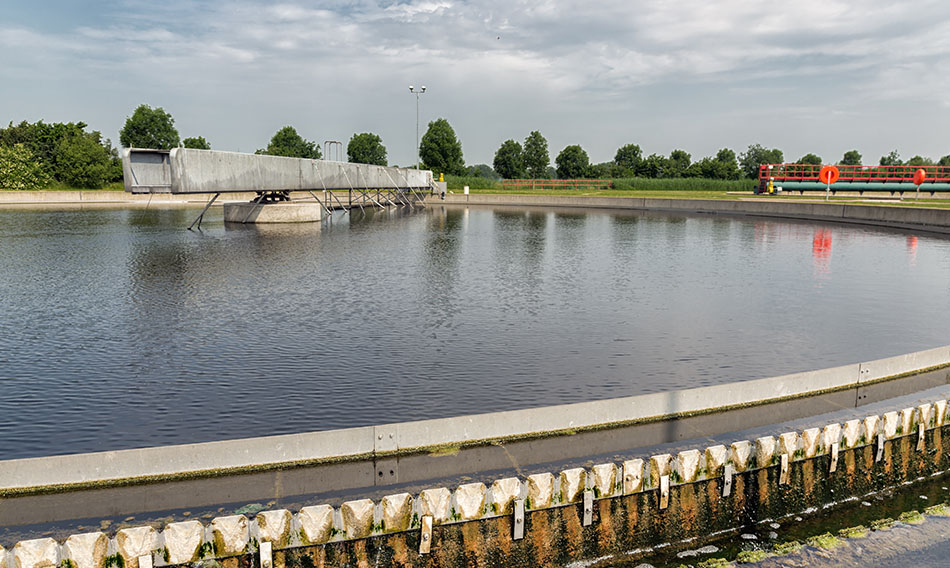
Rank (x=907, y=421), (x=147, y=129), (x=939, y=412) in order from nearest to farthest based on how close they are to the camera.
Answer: (x=907, y=421), (x=939, y=412), (x=147, y=129)

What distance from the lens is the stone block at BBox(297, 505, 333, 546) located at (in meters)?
7.69

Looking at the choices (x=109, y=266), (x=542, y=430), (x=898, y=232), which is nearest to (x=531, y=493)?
(x=542, y=430)

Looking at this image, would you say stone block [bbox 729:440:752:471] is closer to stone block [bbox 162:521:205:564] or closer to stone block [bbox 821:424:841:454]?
stone block [bbox 821:424:841:454]

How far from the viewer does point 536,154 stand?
160375mm

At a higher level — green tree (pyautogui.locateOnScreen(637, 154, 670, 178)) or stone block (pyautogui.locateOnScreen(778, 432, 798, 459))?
green tree (pyautogui.locateOnScreen(637, 154, 670, 178))

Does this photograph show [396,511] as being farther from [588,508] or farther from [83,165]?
[83,165]

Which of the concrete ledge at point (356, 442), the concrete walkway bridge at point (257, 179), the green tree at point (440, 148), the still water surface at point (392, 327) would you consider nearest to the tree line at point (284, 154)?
the green tree at point (440, 148)

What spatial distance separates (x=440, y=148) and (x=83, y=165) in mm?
68651

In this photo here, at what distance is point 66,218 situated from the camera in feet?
187

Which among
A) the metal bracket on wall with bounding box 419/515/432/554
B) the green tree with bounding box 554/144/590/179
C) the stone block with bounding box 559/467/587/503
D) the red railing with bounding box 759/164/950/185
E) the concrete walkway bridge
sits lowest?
the metal bracket on wall with bounding box 419/515/432/554

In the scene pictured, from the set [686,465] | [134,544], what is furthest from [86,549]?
[686,465]

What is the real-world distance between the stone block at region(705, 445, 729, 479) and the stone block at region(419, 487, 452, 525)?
3.98 metres

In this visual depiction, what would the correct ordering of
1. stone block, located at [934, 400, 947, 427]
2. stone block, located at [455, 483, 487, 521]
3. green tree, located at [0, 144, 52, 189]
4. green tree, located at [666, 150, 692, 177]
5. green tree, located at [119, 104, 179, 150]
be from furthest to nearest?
green tree, located at [666, 150, 692, 177] → green tree, located at [119, 104, 179, 150] → green tree, located at [0, 144, 52, 189] → stone block, located at [934, 400, 947, 427] → stone block, located at [455, 483, 487, 521]

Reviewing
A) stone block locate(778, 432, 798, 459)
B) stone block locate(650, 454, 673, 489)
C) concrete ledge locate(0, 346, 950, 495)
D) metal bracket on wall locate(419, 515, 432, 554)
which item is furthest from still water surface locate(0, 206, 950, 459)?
metal bracket on wall locate(419, 515, 432, 554)
